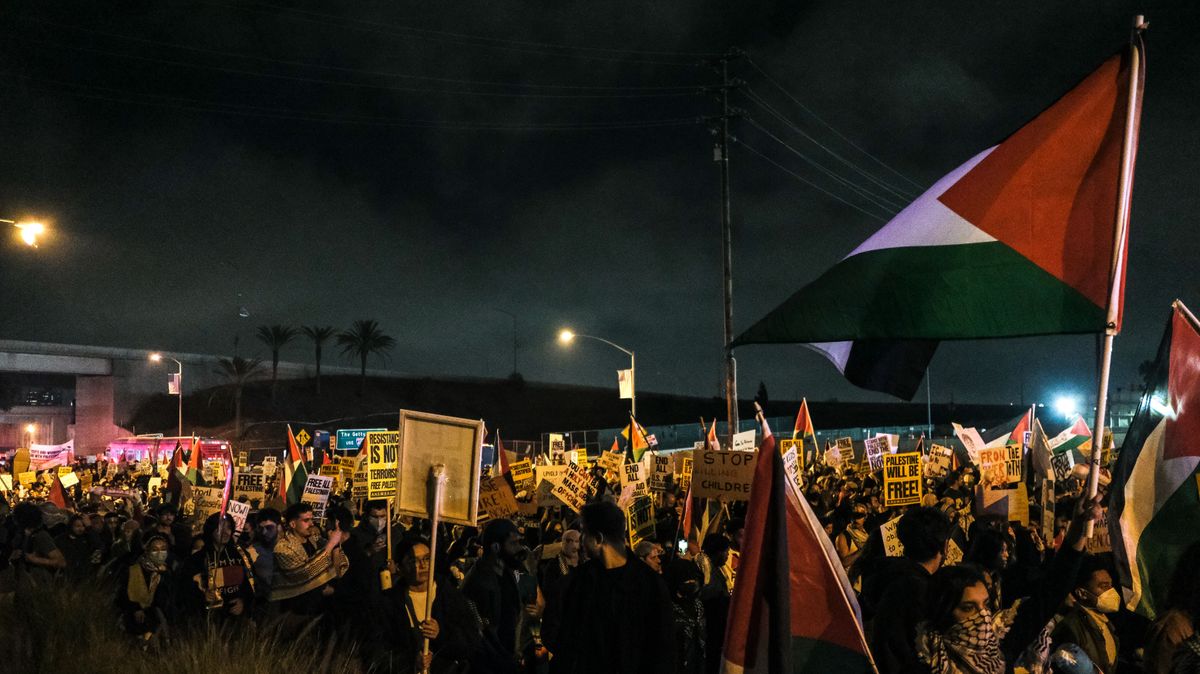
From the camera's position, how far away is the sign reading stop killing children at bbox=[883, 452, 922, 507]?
12320mm

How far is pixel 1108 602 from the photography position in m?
5.44

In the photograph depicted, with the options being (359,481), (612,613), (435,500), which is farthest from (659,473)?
(612,613)

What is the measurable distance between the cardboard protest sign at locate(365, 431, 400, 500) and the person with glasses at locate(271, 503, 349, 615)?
3130mm

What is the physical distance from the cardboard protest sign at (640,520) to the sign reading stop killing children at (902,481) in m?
3.53

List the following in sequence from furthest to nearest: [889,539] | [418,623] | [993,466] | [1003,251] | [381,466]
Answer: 1. [993,466]
2. [381,466]
3. [889,539]
4. [418,623]
5. [1003,251]

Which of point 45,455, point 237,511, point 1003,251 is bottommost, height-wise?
point 45,455

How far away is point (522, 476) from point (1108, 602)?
11.3 meters

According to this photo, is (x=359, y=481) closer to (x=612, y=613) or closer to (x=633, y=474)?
(x=633, y=474)

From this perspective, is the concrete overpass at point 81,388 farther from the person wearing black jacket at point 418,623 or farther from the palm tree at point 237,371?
the person wearing black jacket at point 418,623

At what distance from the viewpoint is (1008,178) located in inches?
209

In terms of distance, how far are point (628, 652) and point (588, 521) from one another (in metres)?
0.64

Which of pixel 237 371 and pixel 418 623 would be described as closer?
pixel 418 623

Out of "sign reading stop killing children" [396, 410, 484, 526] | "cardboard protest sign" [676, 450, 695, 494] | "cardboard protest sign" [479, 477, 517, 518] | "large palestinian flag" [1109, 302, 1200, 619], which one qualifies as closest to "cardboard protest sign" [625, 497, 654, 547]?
"cardboard protest sign" [479, 477, 517, 518]

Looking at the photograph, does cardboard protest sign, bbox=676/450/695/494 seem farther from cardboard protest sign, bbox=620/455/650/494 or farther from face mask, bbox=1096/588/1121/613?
face mask, bbox=1096/588/1121/613
